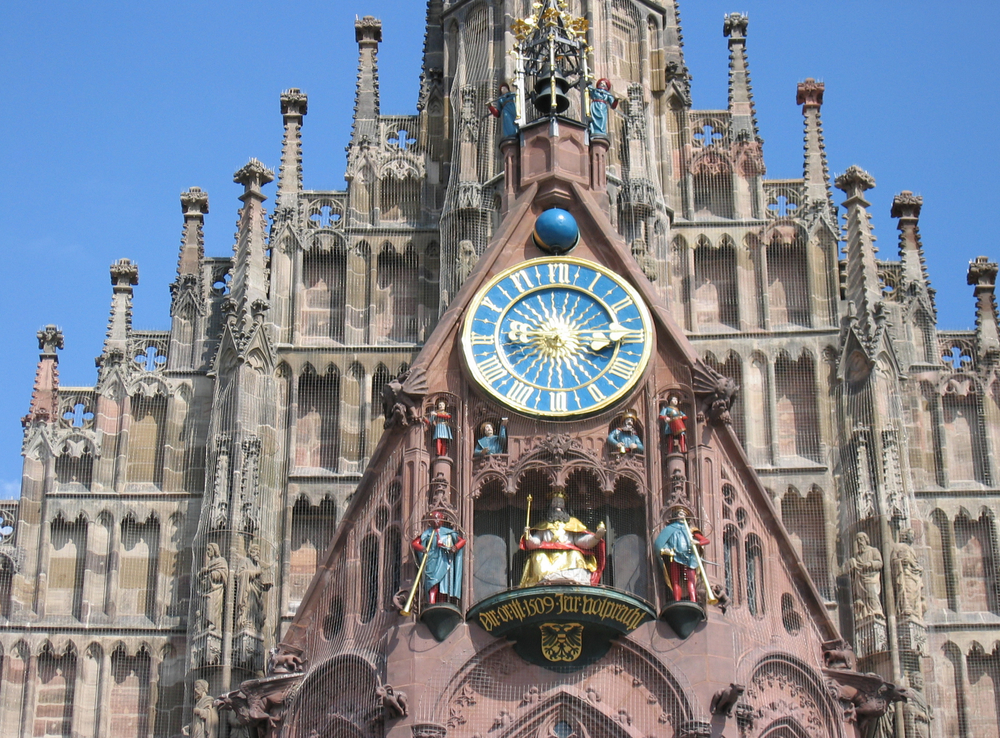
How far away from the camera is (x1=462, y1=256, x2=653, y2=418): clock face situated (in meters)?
29.3

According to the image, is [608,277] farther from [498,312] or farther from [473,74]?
[473,74]

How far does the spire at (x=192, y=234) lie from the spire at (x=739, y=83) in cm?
921

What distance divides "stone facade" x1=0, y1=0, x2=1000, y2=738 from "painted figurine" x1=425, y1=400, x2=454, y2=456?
0.50 feet

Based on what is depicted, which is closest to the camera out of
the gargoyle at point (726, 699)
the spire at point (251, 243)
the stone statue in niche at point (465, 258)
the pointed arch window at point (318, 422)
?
the gargoyle at point (726, 699)

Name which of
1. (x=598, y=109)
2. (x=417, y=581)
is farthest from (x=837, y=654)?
(x=598, y=109)

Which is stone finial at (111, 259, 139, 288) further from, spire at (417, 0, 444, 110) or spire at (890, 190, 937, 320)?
spire at (890, 190, 937, 320)

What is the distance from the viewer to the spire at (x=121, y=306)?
36812 millimetres

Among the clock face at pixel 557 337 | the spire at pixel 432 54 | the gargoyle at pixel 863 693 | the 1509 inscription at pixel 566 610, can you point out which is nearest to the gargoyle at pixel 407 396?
the clock face at pixel 557 337

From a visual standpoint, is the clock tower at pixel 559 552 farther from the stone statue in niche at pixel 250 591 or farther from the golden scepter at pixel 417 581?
the stone statue in niche at pixel 250 591

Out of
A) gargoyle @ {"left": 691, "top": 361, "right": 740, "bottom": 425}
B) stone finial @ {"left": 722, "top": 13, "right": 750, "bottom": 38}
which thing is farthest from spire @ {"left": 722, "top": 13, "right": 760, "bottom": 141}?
gargoyle @ {"left": 691, "top": 361, "right": 740, "bottom": 425}

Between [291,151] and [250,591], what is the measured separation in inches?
341

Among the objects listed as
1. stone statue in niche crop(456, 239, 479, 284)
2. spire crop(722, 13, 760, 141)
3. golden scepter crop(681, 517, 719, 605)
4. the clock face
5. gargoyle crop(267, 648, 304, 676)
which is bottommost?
gargoyle crop(267, 648, 304, 676)

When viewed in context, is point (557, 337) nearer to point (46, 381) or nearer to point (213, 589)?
point (213, 589)

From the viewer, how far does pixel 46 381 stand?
1435 inches
